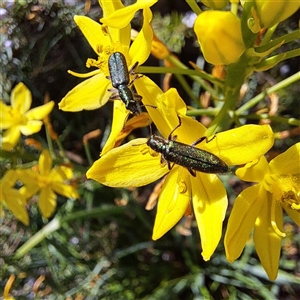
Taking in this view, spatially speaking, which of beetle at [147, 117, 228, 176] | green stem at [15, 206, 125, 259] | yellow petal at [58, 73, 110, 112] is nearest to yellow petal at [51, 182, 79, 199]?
green stem at [15, 206, 125, 259]

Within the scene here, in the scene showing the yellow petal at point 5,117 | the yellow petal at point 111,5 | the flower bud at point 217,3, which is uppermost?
the yellow petal at point 111,5

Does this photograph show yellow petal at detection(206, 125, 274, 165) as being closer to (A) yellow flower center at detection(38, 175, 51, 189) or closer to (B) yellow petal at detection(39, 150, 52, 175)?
(B) yellow petal at detection(39, 150, 52, 175)

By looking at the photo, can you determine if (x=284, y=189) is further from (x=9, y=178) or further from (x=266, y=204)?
(x=9, y=178)

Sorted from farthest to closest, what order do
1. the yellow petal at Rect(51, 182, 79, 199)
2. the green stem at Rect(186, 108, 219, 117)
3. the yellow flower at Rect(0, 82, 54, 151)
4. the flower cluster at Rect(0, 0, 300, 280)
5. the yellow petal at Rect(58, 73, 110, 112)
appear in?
1. the yellow petal at Rect(51, 182, 79, 199)
2. the yellow flower at Rect(0, 82, 54, 151)
3. the green stem at Rect(186, 108, 219, 117)
4. the yellow petal at Rect(58, 73, 110, 112)
5. the flower cluster at Rect(0, 0, 300, 280)

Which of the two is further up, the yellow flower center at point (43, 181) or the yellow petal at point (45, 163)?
the yellow petal at point (45, 163)

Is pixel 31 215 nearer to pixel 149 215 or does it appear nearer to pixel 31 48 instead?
pixel 149 215

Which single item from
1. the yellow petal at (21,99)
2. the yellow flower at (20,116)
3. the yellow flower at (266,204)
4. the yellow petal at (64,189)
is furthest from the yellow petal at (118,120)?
the yellow petal at (21,99)

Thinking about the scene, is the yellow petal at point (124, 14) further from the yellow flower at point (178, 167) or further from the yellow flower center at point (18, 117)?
the yellow flower center at point (18, 117)
